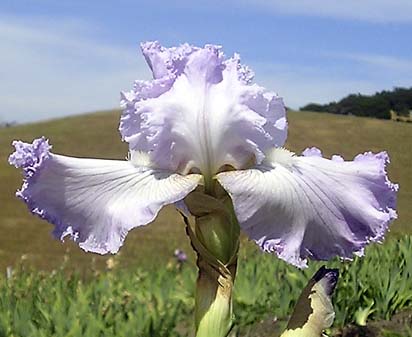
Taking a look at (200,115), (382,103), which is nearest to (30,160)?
(200,115)

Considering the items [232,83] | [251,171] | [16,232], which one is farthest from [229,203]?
[16,232]

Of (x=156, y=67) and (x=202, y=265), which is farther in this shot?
(x=156, y=67)

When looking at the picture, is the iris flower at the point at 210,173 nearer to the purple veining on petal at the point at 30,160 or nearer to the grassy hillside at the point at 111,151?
the purple veining on petal at the point at 30,160

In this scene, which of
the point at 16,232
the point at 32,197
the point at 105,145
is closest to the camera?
the point at 32,197

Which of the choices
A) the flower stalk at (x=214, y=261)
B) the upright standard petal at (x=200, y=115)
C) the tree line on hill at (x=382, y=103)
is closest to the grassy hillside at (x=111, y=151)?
the tree line on hill at (x=382, y=103)

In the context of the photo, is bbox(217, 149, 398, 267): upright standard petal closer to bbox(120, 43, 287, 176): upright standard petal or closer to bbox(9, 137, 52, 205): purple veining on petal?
bbox(120, 43, 287, 176): upright standard petal

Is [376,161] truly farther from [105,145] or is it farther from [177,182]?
[105,145]

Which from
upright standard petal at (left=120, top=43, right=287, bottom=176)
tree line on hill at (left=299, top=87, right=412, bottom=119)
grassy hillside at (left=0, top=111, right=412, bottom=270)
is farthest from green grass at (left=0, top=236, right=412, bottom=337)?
tree line on hill at (left=299, top=87, right=412, bottom=119)
